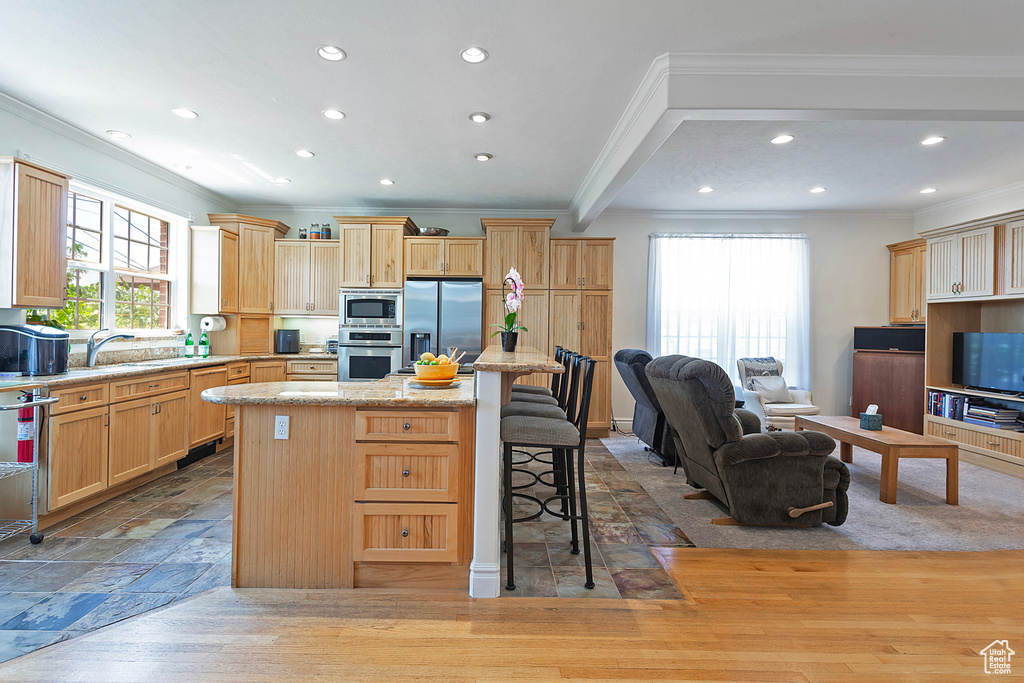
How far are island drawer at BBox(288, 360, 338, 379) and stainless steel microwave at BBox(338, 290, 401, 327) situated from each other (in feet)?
1.74

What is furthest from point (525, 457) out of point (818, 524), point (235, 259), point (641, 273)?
point (235, 259)

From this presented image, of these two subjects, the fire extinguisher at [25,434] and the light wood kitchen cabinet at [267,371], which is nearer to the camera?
the fire extinguisher at [25,434]

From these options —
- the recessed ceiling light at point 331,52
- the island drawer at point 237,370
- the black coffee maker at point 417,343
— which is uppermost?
the recessed ceiling light at point 331,52

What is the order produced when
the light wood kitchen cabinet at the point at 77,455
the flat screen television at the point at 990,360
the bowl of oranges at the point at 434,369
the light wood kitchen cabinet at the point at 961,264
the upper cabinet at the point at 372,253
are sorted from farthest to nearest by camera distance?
the upper cabinet at the point at 372,253
the light wood kitchen cabinet at the point at 961,264
the flat screen television at the point at 990,360
the light wood kitchen cabinet at the point at 77,455
the bowl of oranges at the point at 434,369

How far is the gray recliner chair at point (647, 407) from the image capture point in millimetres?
4465

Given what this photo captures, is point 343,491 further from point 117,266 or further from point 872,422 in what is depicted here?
point 872,422

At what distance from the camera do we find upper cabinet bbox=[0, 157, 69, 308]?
2.90 metres

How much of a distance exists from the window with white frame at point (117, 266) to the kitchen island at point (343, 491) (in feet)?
8.38

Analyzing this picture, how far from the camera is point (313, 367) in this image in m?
5.65

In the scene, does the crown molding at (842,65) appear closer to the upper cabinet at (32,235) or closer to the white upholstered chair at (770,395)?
the white upholstered chair at (770,395)

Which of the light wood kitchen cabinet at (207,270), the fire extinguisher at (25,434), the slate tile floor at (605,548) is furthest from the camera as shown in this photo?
the light wood kitchen cabinet at (207,270)

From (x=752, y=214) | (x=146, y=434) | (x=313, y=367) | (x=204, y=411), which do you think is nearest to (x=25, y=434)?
(x=146, y=434)

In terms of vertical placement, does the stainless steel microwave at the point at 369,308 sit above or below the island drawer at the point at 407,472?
above

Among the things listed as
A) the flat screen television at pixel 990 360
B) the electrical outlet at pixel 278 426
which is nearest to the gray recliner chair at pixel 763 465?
the electrical outlet at pixel 278 426
